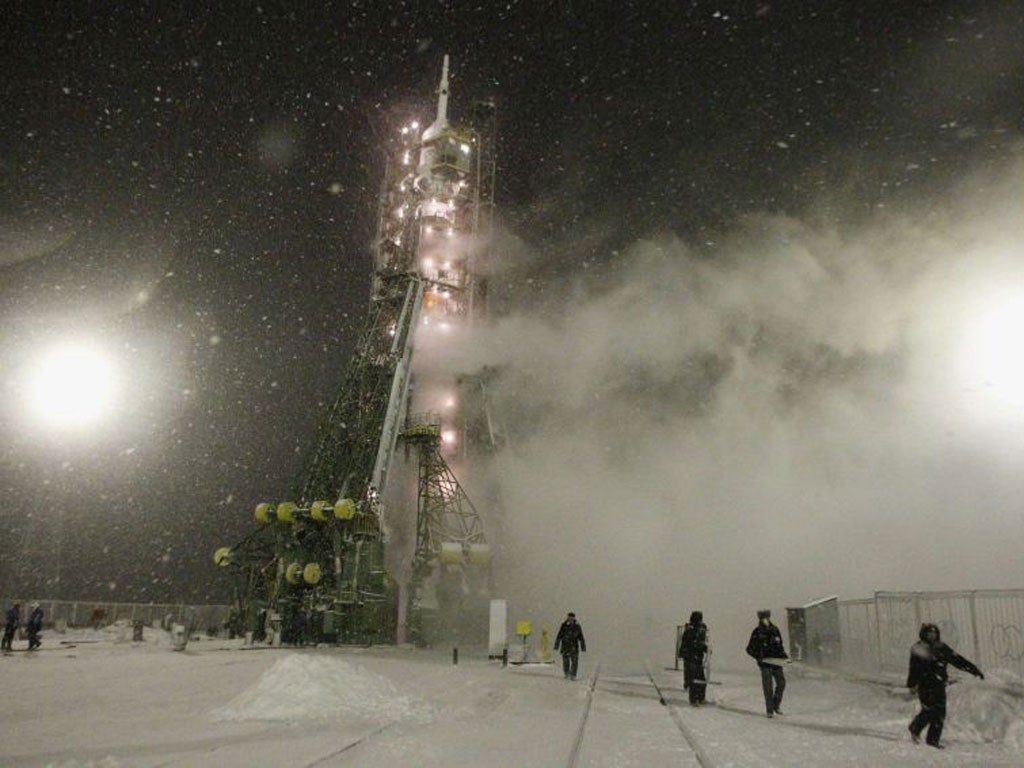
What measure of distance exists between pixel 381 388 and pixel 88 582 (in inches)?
3142

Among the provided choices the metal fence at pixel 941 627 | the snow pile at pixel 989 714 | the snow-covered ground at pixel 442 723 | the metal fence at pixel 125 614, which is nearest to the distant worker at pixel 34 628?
the snow-covered ground at pixel 442 723

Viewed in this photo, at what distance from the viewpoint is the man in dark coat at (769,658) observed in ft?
33.6

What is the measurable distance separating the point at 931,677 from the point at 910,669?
0.79 ft

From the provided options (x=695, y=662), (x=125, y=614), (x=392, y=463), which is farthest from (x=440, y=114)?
(x=695, y=662)

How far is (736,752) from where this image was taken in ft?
23.1

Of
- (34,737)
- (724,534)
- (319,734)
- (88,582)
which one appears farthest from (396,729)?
(88,582)

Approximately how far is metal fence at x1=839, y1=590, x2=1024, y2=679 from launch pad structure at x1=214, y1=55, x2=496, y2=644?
19990mm

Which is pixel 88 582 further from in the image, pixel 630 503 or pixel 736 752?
pixel 736 752

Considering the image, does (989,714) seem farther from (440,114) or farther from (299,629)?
(440,114)

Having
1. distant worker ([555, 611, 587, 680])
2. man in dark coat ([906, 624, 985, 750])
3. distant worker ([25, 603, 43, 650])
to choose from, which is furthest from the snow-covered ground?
distant worker ([25, 603, 43, 650])

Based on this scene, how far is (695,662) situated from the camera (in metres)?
11.5

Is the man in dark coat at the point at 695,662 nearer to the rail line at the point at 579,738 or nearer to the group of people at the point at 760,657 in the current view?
the group of people at the point at 760,657

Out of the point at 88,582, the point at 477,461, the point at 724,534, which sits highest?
the point at 477,461

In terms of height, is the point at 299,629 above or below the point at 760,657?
below
